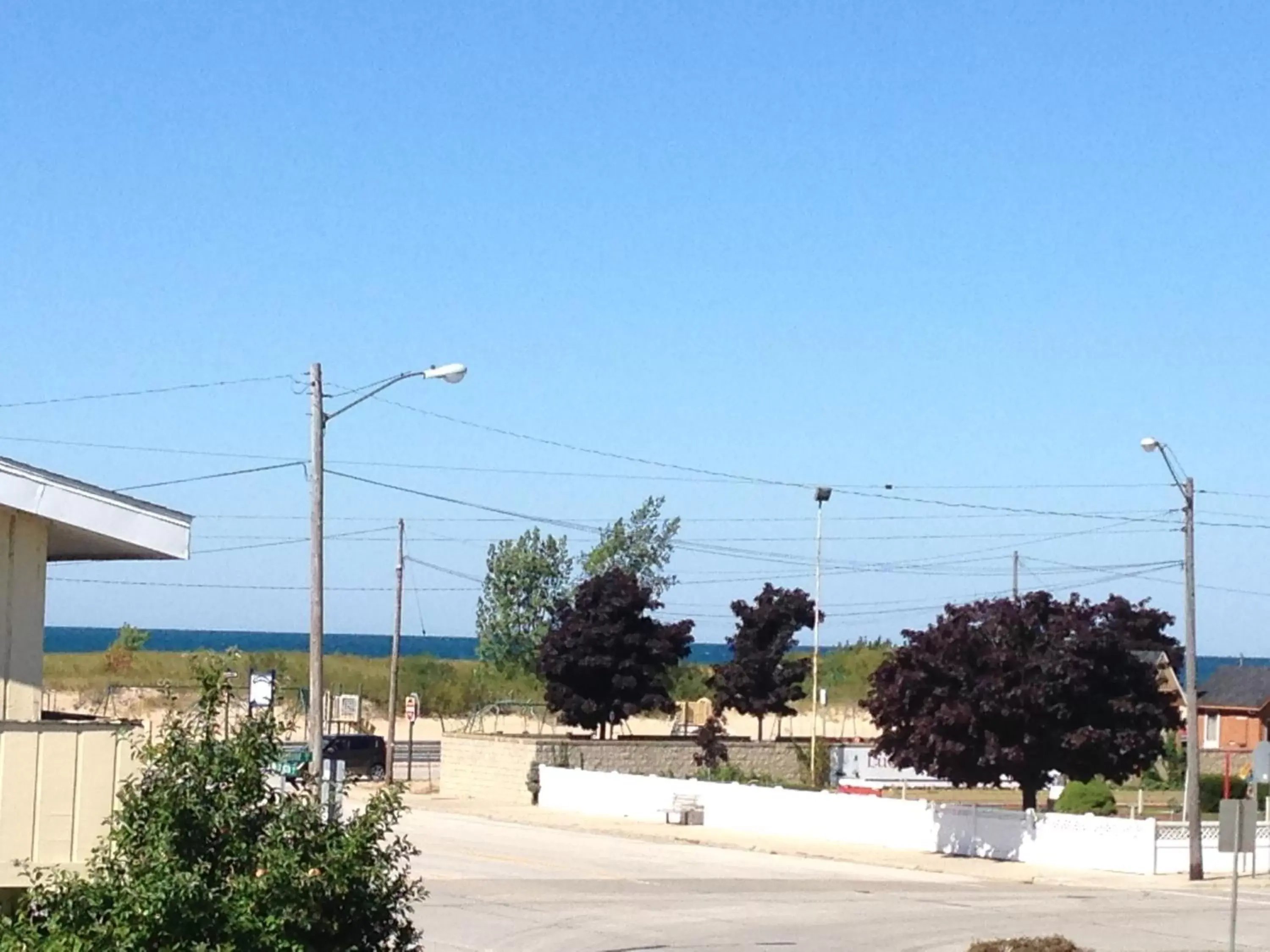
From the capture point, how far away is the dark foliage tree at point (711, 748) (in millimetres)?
50688

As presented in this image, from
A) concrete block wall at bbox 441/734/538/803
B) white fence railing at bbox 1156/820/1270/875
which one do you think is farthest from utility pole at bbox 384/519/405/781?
white fence railing at bbox 1156/820/1270/875

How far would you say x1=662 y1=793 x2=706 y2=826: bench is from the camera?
45344 millimetres

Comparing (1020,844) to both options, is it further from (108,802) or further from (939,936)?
(108,802)

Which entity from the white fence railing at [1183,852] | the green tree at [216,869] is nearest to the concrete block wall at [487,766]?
the white fence railing at [1183,852]

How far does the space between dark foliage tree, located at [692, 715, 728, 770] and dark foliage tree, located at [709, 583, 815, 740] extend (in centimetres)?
135

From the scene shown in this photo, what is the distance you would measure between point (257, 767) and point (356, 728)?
204 feet

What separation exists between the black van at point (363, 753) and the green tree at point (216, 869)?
47.0 m

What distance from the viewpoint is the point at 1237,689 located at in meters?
71.6

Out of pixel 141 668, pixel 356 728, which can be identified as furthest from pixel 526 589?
pixel 141 668

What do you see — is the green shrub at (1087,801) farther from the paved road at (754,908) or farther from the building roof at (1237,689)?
the building roof at (1237,689)

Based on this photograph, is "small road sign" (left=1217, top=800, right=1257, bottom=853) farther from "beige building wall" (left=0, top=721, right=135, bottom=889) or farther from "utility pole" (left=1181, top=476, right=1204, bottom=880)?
"beige building wall" (left=0, top=721, right=135, bottom=889)

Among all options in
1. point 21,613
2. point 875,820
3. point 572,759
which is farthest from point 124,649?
point 21,613

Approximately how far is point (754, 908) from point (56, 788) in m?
18.8

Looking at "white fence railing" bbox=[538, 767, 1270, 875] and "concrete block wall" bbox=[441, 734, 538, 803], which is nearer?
"white fence railing" bbox=[538, 767, 1270, 875]
